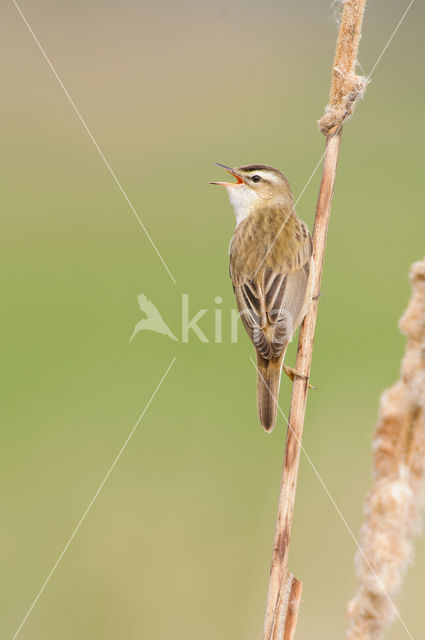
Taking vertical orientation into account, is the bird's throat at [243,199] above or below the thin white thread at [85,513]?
above

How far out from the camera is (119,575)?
452cm

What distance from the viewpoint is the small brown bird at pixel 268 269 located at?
365cm

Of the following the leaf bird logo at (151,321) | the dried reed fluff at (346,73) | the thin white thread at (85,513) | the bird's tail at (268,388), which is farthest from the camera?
the leaf bird logo at (151,321)

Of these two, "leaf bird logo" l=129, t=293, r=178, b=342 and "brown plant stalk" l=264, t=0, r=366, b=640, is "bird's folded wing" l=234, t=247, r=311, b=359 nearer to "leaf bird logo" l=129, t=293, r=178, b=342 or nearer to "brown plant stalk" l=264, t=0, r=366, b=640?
"brown plant stalk" l=264, t=0, r=366, b=640

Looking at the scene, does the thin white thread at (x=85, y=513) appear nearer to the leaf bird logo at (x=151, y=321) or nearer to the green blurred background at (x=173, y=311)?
the green blurred background at (x=173, y=311)

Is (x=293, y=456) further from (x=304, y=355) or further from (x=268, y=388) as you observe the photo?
(x=268, y=388)

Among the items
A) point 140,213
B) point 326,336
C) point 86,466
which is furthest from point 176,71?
point 86,466

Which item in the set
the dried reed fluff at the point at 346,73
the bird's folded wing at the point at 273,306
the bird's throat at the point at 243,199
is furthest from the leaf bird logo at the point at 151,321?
the dried reed fluff at the point at 346,73

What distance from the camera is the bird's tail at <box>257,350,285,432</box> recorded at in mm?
3609

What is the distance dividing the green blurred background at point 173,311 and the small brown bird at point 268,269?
117cm

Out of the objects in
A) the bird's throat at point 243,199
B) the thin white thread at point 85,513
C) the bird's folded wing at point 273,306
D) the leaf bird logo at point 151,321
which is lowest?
the thin white thread at point 85,513

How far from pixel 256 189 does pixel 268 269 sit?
0.72m

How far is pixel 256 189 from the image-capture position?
4.39 meters

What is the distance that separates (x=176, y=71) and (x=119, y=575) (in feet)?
37.1
